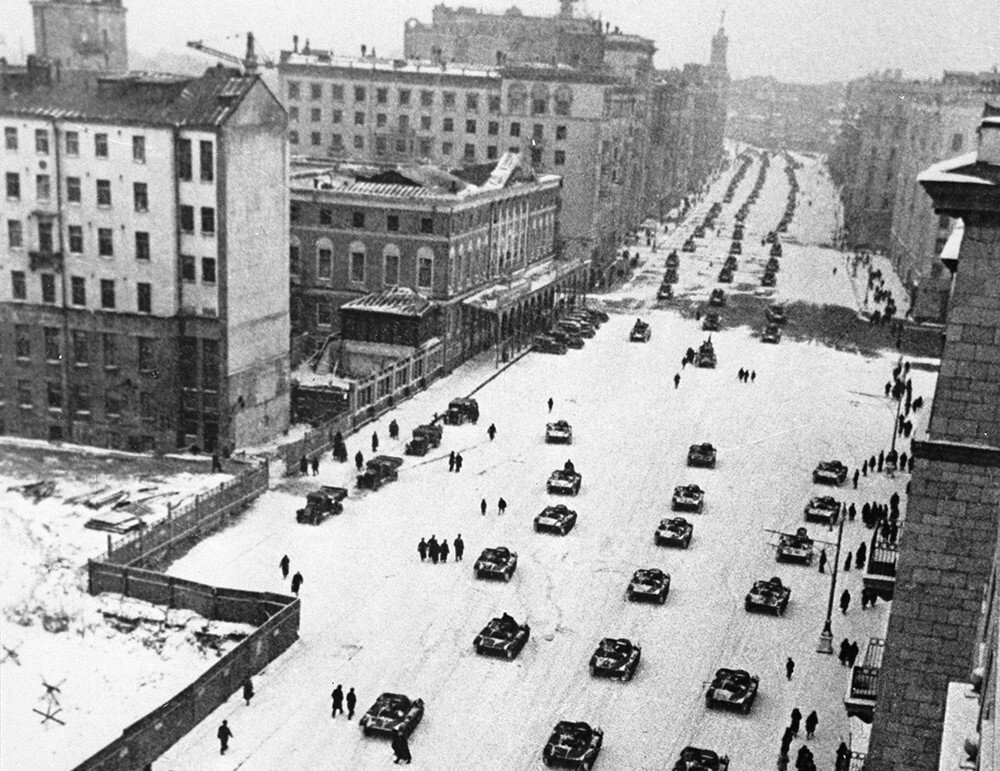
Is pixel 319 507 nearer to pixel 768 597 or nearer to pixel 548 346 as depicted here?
pixel 768 597

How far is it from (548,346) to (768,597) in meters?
40.8

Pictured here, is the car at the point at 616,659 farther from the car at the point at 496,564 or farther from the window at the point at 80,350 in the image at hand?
the window at the point at 80,350

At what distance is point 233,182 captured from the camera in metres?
52.5

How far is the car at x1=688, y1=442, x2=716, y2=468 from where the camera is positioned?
54.8m

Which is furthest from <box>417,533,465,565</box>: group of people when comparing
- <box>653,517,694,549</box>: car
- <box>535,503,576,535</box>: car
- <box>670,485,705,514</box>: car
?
<box>670,485,705,514</box>: car

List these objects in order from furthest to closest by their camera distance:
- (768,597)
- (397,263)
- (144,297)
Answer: (397,263)
(144,297)
(768,597)

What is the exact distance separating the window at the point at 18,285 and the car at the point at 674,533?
98.4 feet

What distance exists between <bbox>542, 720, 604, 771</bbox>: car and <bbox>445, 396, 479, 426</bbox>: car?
98.9ft

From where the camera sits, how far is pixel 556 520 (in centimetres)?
4588

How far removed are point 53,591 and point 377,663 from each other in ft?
34.8

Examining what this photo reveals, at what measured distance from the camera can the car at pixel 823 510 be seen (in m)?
48.1

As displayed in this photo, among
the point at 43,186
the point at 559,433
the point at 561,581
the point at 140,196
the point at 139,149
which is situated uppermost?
the point at 139,149

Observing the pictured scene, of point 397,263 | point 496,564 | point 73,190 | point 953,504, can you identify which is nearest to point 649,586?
point 496,564

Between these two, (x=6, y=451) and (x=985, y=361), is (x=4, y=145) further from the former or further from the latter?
(x=985, y=361)
